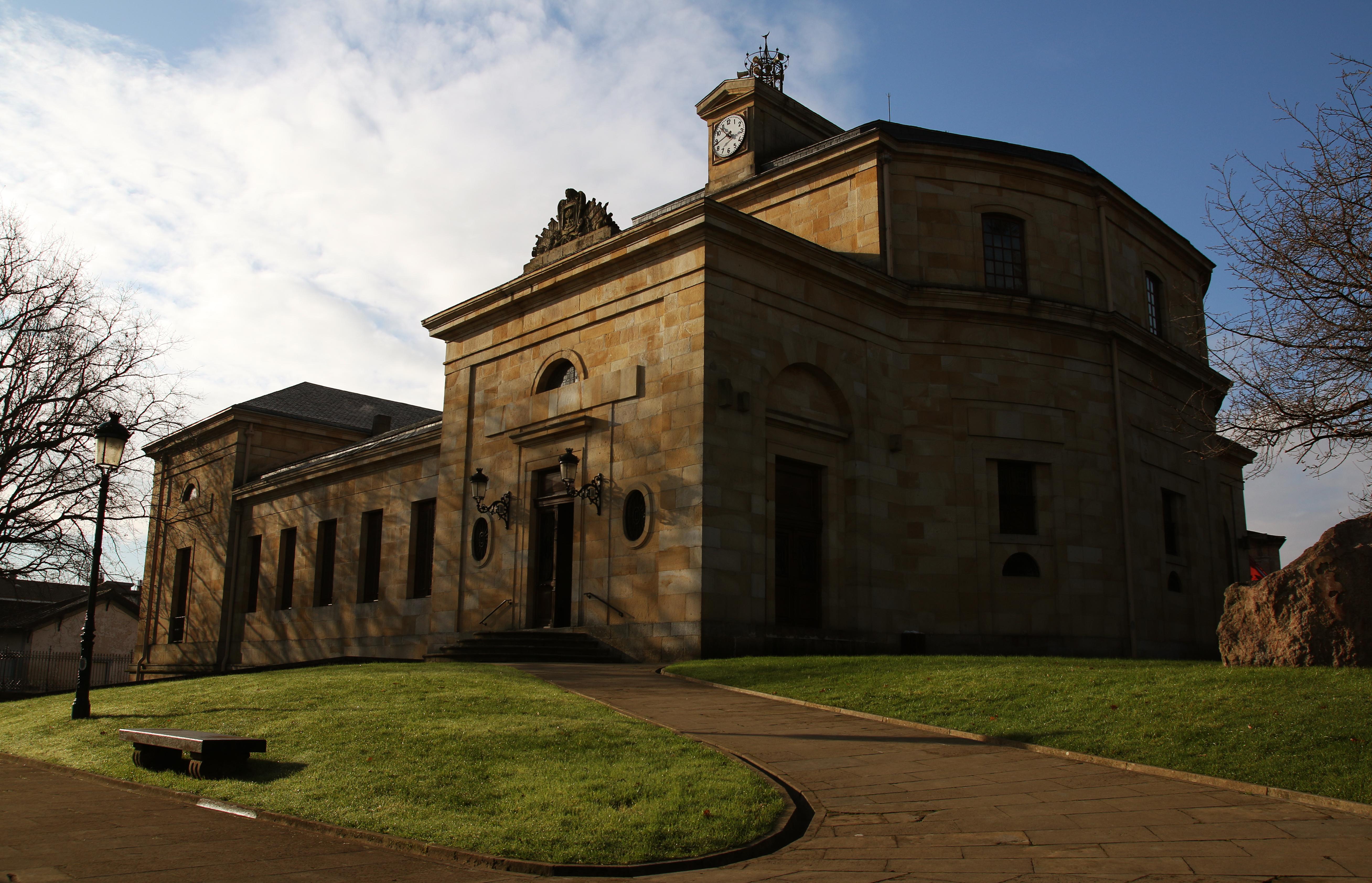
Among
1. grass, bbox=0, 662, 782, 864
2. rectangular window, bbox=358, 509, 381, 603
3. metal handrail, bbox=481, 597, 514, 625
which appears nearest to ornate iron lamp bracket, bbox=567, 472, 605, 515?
metal handrail, bbox=481, 597, 514, 625

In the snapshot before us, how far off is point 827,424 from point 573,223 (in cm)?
745

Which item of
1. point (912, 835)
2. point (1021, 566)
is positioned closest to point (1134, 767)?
point (912, 835)

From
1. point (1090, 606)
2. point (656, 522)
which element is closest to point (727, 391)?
point (656, 522)

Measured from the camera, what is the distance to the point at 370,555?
31.6 m

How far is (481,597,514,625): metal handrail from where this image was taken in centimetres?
2261

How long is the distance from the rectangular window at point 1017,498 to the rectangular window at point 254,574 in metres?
25.1

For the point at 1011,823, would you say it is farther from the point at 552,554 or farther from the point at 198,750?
the point at 552,554

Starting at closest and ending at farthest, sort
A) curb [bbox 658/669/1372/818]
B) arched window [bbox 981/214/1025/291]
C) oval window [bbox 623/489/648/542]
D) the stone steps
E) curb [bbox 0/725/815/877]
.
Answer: curb [bbox 0/725/815/877] → curb [bbox 658/669/1372/818] → the stone steps → oval window [bbox 623/489/648/542] → arched window [bbox 981/214/1025/291]

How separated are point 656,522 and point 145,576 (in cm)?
3136

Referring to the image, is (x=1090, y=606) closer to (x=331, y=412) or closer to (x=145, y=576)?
(x=331, y=412)

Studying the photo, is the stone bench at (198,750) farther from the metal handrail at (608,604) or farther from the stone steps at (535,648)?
the metal handrail at (608,604)

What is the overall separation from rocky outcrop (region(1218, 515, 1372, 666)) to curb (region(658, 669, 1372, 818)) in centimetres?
473

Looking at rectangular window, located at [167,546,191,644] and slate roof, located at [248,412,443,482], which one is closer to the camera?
slate roof, located at [248,412,443,482]

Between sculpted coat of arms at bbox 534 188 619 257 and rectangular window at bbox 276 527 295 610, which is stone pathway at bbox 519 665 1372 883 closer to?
sculpted coat of arms at bbox 534 188 619 257
